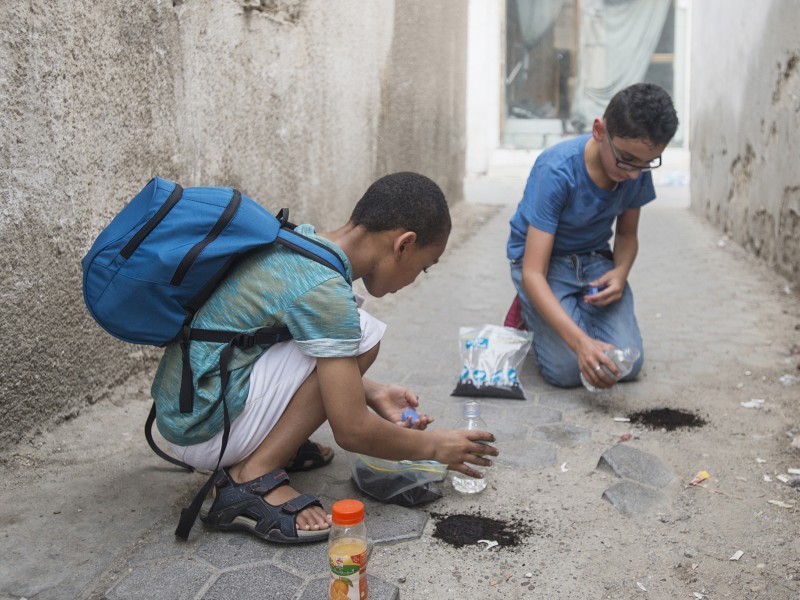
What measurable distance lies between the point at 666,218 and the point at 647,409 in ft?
20.5

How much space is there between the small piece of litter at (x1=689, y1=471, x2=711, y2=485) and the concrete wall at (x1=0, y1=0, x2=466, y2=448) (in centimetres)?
219

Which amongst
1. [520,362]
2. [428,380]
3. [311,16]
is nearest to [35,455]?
[428,380]

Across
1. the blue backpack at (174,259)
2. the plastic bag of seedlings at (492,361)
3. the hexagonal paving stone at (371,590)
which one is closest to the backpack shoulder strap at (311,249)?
the blue backpack at (174,259)

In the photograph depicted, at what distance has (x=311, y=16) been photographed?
16.4 ft

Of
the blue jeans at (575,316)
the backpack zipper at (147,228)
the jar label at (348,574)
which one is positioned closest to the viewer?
the jar label at (348,574)

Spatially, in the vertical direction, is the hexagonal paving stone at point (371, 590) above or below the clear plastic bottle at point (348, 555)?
below

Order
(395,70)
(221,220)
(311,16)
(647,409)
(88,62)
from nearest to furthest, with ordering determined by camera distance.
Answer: (221,220) → (88,62) → (647,409) → (311,16) → (395,70)

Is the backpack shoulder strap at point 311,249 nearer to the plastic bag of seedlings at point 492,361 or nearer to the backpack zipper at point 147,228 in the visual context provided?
the backpack zipper at point 147,228

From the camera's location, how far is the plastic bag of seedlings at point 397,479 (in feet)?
8.48

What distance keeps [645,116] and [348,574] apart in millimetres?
2227

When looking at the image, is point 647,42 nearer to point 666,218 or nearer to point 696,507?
point 666,218

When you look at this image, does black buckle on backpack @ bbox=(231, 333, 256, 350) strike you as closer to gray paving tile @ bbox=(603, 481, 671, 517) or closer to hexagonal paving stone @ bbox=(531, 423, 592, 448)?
gray paving tile @ bbox=(603, 481, 671, 517)

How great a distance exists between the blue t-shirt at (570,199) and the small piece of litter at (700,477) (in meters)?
1.26

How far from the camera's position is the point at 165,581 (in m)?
2.12
